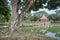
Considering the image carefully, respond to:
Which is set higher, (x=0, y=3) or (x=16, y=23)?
(x=0, y=3)

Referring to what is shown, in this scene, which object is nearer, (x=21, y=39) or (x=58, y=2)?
(x=21, y=39)

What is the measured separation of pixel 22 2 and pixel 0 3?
10.0m

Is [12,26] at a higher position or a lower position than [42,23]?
higher

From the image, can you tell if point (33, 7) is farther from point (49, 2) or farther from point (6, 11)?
point (6, 11)

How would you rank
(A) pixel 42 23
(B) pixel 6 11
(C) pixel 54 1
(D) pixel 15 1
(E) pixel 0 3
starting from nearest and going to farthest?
(D) pixel 15 1 → (C) pixel 54 1 → (E) pixel 0 3 → (B) pixel 6 11 → (A) pixel 42 23

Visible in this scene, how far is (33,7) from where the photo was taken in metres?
12.6

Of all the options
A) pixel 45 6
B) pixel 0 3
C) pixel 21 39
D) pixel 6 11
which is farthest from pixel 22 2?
pixel 6 11

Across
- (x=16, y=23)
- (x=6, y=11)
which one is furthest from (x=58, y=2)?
(x=6, y=11)

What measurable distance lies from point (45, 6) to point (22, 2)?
1.81m

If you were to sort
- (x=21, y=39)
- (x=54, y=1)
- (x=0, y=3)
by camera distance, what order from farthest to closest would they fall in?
(x=0, y=3), (x=54, y=1), (x=21, y=39)

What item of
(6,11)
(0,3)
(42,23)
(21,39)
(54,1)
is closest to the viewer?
(21,39)

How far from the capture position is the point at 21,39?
9.62 m

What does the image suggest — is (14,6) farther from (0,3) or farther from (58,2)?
(0,3)

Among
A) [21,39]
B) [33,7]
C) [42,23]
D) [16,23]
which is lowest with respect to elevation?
[42,23]
